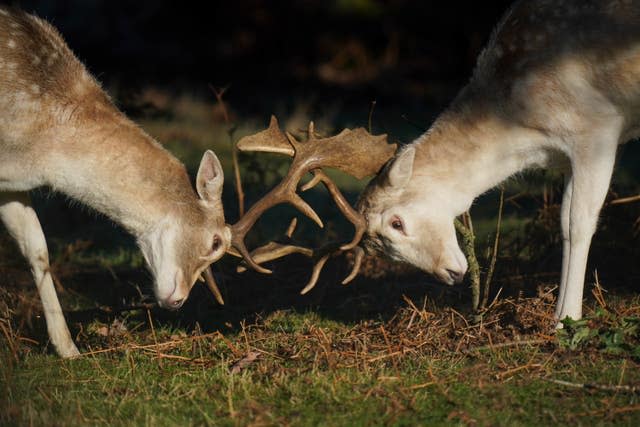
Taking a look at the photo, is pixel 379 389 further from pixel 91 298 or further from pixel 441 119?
pixel 91 298

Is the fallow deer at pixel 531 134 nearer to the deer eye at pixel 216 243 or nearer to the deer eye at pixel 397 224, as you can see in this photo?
the deer eye at pixel 397 224

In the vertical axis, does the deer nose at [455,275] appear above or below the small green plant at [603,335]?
below

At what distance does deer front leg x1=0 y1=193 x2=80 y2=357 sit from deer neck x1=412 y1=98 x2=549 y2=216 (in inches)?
99.8

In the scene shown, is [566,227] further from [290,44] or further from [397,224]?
[290,44]

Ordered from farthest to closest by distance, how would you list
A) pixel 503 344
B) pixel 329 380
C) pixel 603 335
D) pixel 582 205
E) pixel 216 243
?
pixel 582 205, pixel 216 243, pixel 503 344, pixel 603 335, pixel 329 380

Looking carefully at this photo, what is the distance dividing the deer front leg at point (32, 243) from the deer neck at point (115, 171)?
447 millimetres

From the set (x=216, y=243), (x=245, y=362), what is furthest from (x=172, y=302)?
(x=245, y=362)

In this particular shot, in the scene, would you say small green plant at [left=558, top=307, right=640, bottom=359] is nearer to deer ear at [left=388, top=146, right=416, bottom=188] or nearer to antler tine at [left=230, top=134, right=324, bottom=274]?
deer ear at [left=388, top=146, right=416, bottom=188]

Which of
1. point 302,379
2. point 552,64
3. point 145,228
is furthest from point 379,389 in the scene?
point 552,64

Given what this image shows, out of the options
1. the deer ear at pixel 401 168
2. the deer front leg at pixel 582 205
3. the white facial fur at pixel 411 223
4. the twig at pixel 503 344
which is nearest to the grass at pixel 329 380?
the twig at pixel 503 344

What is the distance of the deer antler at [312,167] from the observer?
691 centimetres

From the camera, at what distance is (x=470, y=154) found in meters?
7.27

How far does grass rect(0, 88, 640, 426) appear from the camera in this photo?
5559 millimetres

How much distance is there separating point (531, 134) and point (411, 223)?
3.34ft
